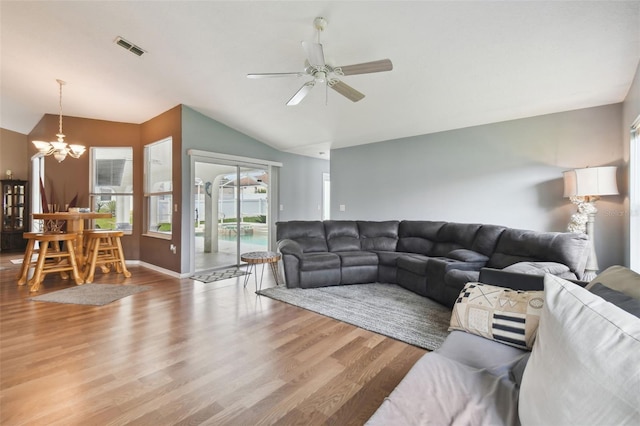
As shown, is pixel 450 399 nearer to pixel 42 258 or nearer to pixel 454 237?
pixel 454 237

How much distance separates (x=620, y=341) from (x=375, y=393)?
139cm

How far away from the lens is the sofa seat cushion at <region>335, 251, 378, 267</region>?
4.07 meters

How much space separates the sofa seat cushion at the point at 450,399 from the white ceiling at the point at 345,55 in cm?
238

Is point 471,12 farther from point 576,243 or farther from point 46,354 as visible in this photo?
point 46,354

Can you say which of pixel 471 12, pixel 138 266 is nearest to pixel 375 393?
pixel 471 12

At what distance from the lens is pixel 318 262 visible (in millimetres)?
3953

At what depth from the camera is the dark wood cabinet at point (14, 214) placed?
22.6ft

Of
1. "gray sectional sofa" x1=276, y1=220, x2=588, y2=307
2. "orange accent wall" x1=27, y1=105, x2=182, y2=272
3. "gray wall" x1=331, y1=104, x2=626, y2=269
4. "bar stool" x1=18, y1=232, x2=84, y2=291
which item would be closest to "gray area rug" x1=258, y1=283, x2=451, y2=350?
"gray sectional sofa" x1=276, y1=220, x2=588, y2=307

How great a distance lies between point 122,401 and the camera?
170 cm

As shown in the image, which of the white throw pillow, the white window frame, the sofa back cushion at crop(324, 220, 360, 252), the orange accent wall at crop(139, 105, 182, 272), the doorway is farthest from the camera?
the doorway

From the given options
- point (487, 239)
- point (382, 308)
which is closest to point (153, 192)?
point (382, 308)

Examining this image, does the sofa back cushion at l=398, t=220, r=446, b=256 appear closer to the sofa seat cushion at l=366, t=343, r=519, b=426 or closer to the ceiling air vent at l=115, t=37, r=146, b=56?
the sofa seat cushion at l=366, t=343, r=519, b=426

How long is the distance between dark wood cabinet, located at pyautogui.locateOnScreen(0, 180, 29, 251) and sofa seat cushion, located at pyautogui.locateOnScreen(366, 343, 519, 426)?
9.74 meters

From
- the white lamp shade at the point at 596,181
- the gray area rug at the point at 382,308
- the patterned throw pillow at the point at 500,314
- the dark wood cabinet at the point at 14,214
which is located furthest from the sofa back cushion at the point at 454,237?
the dark wood cabinet at the point at 14,214
